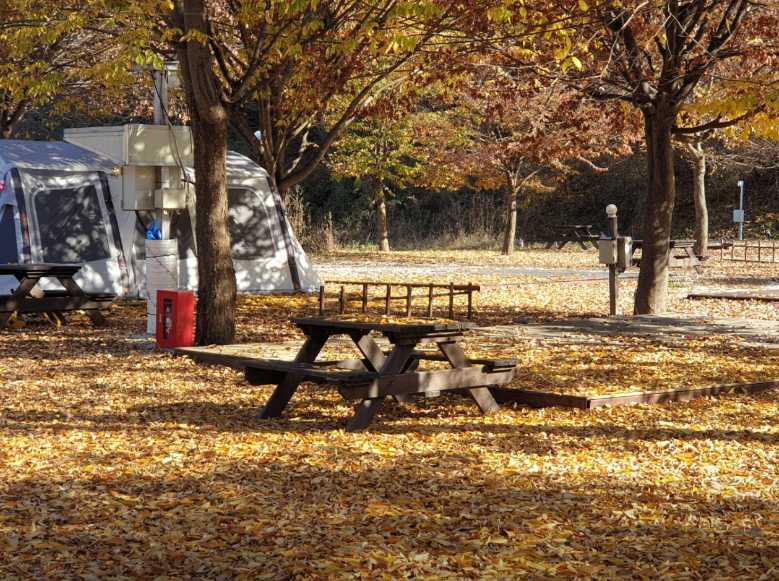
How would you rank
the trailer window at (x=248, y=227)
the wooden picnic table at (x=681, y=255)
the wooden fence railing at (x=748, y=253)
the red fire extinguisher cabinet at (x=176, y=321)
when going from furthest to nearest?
the wooden fence railing at (x=748, y=253) → the wooden picnic table at (x=681, y=255) → the trailer window at (x=248, y=227) → the red fire extinguisher cabinet at (x=176, y=321)

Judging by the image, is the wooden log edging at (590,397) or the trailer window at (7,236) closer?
the wooden log edging at (590,397)

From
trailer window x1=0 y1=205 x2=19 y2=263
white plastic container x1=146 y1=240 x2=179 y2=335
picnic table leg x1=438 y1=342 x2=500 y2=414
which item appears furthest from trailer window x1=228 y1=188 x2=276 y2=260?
picnic table leg x1=438 y1=342 x2=500 y2=414

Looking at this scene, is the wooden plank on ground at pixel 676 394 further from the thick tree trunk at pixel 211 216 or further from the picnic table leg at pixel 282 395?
the thick tree trunk at pixel 211 216

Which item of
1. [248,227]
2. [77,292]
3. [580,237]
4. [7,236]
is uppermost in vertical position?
[248,227]

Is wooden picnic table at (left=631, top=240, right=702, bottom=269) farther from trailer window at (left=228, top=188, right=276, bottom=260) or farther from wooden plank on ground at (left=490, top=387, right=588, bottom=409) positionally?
wooden plank on ground at (left=490, top=387, right=588, bottom=409)

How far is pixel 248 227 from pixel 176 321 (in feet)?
20.0

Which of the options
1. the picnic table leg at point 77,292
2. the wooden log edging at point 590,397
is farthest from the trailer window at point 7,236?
the wooden log edging at point 590,397

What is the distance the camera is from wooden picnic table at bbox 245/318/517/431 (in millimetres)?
7535

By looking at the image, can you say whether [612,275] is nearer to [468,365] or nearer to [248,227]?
[248,227]

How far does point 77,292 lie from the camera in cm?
1412

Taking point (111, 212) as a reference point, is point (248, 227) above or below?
below

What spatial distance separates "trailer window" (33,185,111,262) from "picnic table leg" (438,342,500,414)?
30.1 feet

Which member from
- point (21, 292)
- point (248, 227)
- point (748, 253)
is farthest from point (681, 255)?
point (21, 292)

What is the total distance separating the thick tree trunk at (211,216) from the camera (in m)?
11.6
